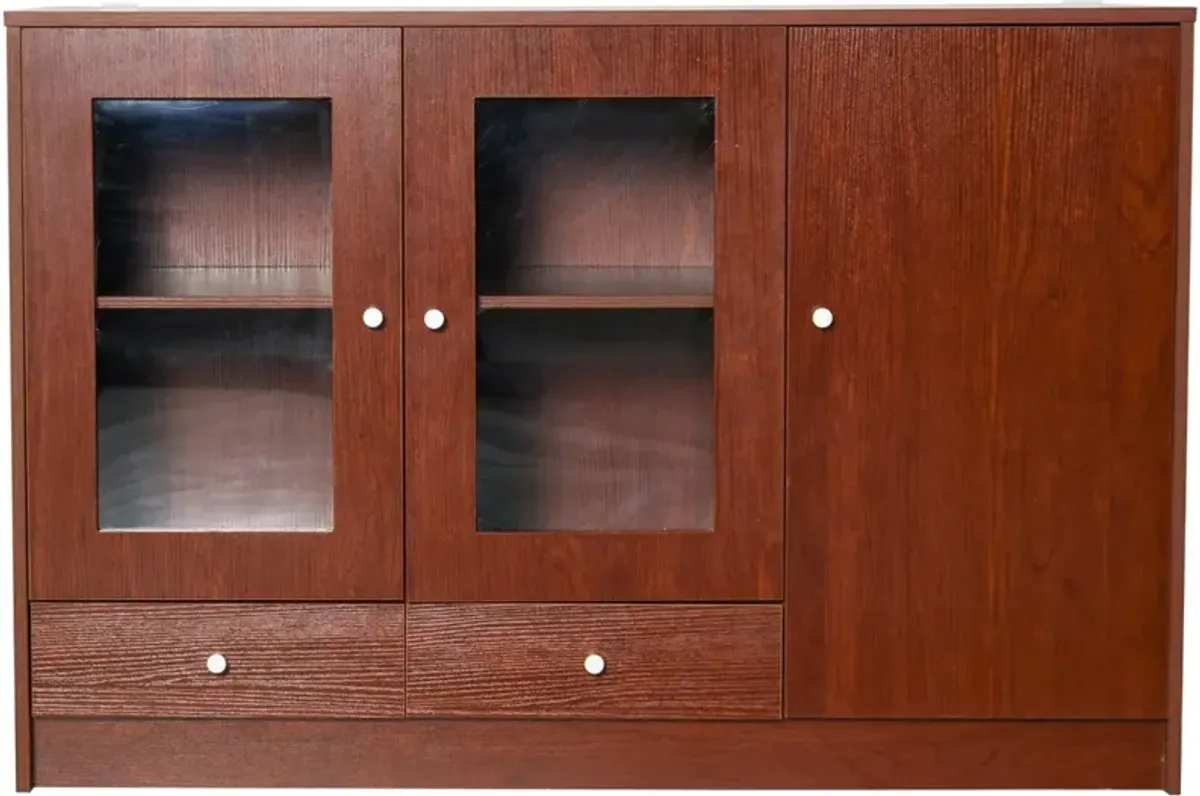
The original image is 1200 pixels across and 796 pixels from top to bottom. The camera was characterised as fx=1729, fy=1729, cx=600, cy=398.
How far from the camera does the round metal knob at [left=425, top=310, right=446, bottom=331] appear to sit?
2.56 metres

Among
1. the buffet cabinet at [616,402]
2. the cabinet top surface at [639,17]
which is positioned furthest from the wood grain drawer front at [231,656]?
the cabinet top surface at [639,17]

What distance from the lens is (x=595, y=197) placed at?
2.69 metres

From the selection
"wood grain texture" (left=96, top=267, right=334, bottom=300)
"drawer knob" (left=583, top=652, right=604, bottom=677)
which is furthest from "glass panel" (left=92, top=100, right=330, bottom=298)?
"drawer knob" (left=583, top=652, right=604, bottom=677)

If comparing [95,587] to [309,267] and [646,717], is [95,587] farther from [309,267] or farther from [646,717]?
[646,717]

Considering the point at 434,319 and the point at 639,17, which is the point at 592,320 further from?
the point at 639,17

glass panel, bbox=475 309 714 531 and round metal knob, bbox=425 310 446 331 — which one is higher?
round metal knob, bbox=425 310 446 331

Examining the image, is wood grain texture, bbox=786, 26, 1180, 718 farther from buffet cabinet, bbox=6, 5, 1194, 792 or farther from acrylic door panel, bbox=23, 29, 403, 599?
acrylic door panel, bbox=23, 29, 403, 599

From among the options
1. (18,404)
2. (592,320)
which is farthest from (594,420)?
(18,404)

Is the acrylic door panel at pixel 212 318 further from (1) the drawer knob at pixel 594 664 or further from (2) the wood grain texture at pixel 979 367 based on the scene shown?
(2) the wood grain texture at pixel 979 367

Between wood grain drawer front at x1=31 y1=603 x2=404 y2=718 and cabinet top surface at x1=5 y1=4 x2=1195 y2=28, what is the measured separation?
2.85ft

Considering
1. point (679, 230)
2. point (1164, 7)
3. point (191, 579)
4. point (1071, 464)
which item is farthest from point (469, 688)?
point (1164, 7)

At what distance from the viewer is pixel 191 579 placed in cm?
261

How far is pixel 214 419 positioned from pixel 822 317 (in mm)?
954

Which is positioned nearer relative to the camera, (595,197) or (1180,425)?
(1180,425)
